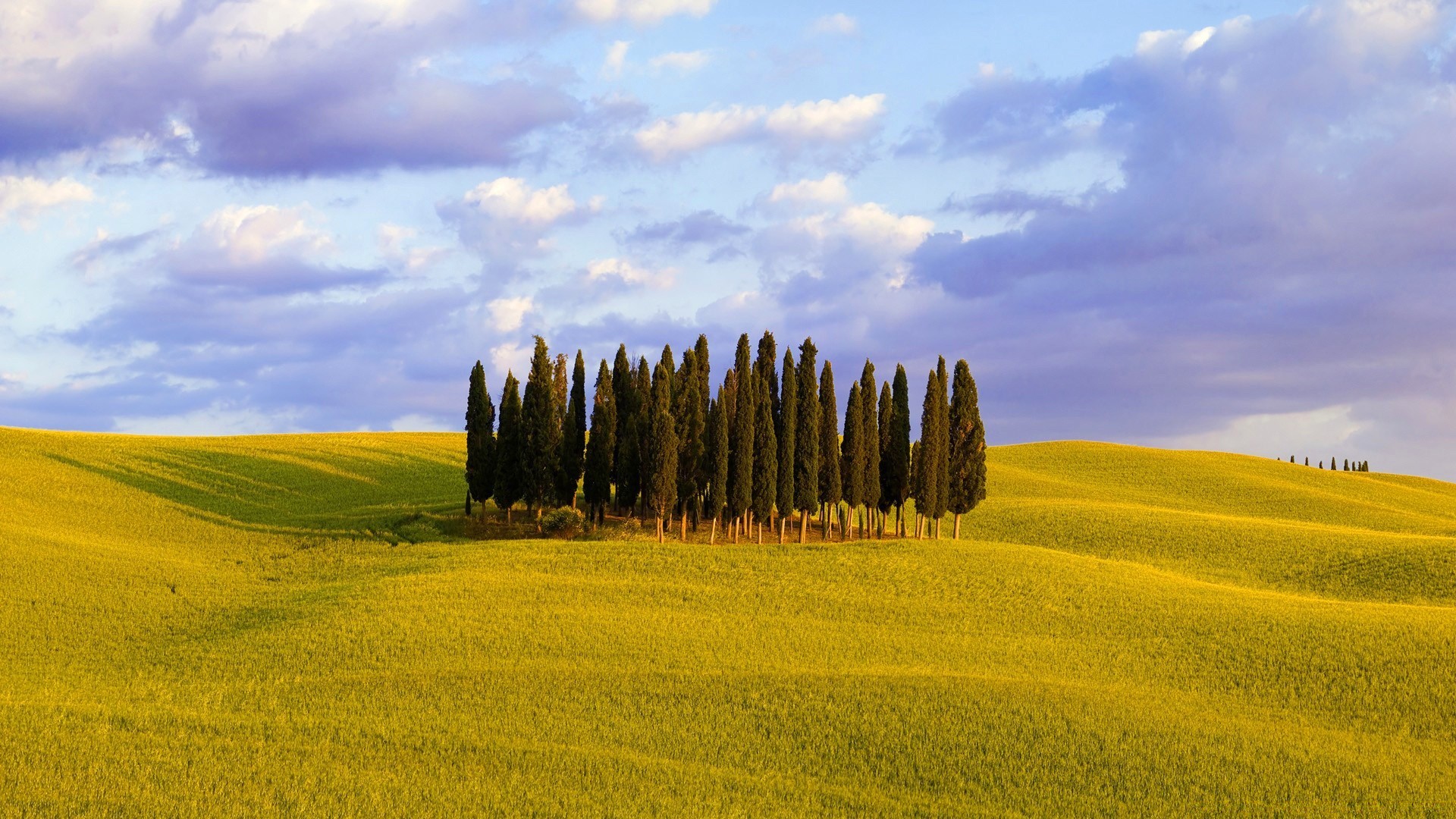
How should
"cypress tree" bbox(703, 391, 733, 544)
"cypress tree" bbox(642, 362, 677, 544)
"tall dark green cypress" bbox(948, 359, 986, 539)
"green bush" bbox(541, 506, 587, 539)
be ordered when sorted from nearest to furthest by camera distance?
1. "cypress tree" bbox(642, 362, 677, 544)
2. "cypress tree" bbox(703, 391, 733, 544)
3. "green bush" bbox(541, 506, 587, 539)
4. "tall dark green cypress" bbox(948, 359, 986, 539)

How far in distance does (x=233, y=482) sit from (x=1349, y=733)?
7340 cm

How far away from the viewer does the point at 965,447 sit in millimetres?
69688

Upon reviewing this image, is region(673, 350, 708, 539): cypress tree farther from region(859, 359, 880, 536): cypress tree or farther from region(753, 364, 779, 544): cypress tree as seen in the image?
region(859, 359, 880, 536): cypress tree

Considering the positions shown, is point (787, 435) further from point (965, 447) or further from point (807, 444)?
point (965, 447)

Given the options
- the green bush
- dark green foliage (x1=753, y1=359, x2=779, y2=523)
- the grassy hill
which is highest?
dark green foliage (x1=753, y1=359, x2=779, y2=523)

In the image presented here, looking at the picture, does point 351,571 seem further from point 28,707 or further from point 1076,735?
point 1076,735

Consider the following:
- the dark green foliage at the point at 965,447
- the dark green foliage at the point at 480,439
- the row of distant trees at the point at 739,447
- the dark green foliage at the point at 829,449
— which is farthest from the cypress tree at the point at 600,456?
the dark green foliage at the point at 965,447

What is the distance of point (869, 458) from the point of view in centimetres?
7025

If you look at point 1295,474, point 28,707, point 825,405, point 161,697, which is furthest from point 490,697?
point 1295,474

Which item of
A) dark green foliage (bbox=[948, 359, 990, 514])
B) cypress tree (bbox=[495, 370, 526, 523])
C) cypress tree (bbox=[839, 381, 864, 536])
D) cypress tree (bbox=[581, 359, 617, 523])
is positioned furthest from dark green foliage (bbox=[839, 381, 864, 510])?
cypress tree (bbox=[495, 370, 526, 523])

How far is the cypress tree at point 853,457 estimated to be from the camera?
6900 centimetres

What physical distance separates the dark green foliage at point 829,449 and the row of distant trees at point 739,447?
91 mm

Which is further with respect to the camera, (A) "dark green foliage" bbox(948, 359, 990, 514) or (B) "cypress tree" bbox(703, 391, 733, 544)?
(A) "dark green foliage" bbox(948, 359, 990, 514)

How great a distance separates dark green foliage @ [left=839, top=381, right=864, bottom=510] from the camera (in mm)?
69000
